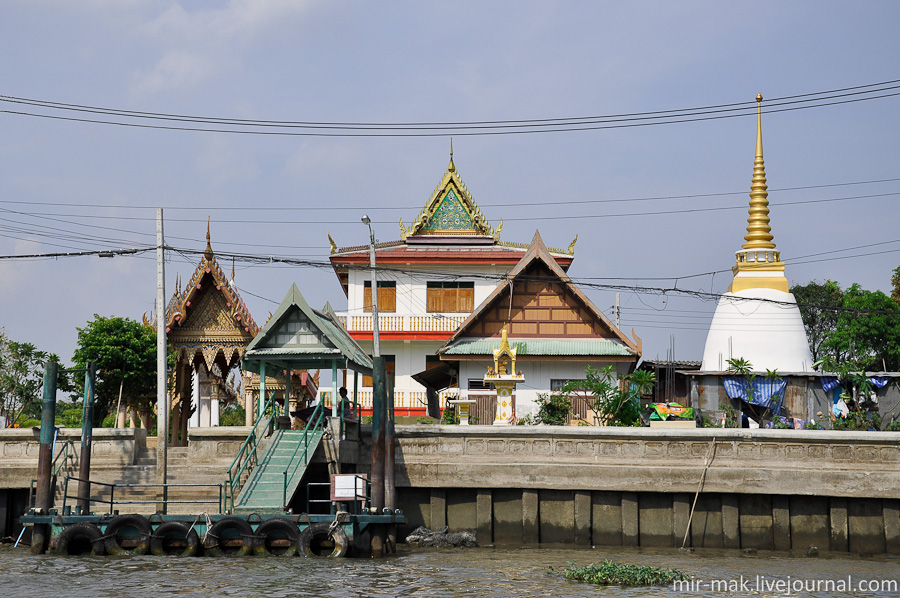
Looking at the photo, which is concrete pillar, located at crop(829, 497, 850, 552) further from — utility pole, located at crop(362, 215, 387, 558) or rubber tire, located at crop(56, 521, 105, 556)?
rubber tire, located at crop(56, 521, 105, 556)

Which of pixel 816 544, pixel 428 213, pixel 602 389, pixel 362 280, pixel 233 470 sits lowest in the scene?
pixel 816 544

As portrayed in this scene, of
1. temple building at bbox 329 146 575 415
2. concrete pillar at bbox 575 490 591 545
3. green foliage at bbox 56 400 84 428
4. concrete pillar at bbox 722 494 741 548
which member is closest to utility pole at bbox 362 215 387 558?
concrete pillar at bbox 575 490 591 545

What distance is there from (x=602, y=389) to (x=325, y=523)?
10.1m

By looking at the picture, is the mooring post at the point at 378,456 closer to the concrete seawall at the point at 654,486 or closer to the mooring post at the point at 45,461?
→ the concrete seawall at the point at 654,486

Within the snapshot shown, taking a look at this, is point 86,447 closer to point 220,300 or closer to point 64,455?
point 64,455

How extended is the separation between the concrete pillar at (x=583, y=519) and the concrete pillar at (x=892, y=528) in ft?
21.5

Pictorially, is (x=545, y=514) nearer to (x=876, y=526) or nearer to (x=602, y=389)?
(x=602, y=389)

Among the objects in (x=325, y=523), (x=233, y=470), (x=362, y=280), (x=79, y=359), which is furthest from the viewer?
(x=362, y=280)

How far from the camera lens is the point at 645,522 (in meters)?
21.3

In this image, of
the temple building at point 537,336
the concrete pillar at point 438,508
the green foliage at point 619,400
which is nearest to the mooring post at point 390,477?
the concrete pillar at point 438,508

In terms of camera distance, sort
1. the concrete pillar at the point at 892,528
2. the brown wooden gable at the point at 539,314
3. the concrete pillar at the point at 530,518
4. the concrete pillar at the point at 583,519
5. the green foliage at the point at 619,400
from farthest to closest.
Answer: the brown wooden gable at the point at 539,314 → the green foliage at the point at 619,400 → the concrete pillar at the point at 530,518 → the concrete pillar at the point at 583,519 → the concrete pillar at the point at 892,528

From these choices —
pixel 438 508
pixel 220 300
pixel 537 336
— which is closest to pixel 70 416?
pixel 220 300

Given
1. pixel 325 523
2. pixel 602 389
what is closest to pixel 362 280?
pixel 602 389

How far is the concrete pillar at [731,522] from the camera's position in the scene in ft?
68.6
